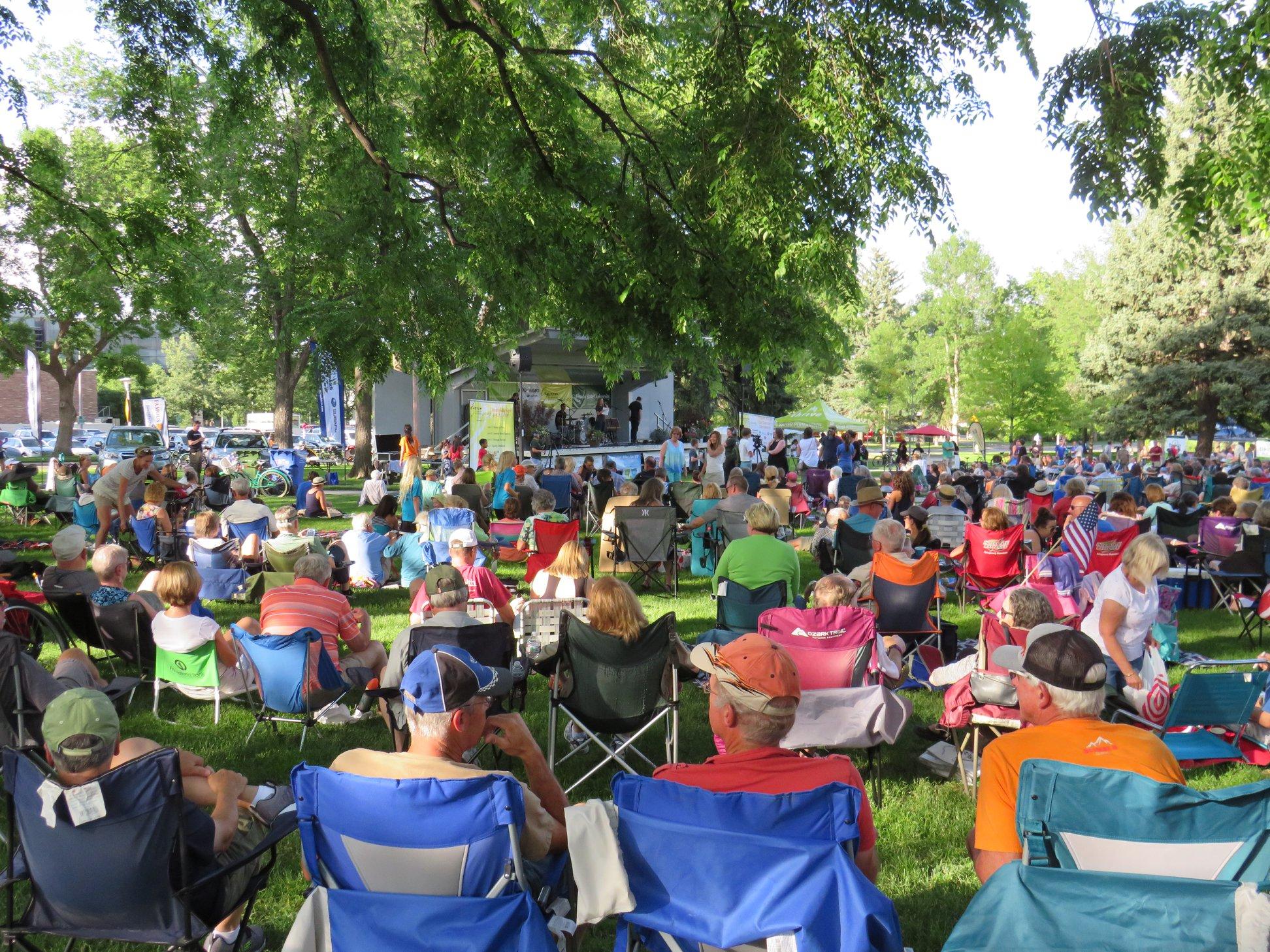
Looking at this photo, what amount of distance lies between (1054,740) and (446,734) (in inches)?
70.8

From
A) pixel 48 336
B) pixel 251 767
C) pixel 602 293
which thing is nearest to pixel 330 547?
pixel 602 293

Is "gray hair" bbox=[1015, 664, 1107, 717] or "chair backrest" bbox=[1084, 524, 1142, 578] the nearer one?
"gray hair" bbox=[1015, 664, 1107, 717]

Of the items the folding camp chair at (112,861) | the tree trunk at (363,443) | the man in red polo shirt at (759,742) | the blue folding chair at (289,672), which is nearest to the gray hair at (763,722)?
the man in red polo shirt at (759,742)

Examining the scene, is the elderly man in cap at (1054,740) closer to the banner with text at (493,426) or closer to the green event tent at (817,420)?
the banner with text at (493,426)

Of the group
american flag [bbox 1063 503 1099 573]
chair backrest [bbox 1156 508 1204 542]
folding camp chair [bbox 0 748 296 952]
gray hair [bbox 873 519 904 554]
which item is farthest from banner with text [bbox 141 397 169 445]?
folding camp chair [bbox 0 748 296 952]

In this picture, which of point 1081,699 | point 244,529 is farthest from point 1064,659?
point 244,529

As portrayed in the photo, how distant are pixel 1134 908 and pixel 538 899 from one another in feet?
4.95

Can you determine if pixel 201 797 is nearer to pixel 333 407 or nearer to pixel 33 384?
pixel 333 407

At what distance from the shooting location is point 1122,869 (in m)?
2.31

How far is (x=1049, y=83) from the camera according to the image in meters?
7.33

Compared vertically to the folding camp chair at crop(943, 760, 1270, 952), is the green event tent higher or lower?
higher

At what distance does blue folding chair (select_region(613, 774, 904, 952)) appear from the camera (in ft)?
7.35

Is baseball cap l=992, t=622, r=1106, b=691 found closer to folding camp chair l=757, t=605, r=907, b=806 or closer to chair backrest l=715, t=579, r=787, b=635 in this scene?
folding camp chair l=757, t=605, r=907, b=806

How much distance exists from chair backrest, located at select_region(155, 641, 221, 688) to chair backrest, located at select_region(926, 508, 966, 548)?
7.46 m
